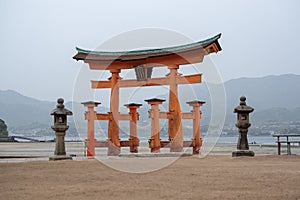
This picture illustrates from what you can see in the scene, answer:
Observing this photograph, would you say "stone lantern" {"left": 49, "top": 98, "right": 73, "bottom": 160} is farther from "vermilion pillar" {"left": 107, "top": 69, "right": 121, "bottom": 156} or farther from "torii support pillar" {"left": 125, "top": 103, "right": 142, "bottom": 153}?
"torii support pillar" {"left": 125, "top": 103, "right": 142, "bottom": 153}

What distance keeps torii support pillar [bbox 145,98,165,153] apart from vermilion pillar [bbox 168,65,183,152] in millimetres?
454

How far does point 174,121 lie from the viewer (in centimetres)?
1367

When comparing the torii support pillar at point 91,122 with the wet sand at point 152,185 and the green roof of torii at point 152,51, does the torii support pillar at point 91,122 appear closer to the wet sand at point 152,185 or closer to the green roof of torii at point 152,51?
the green roof of torii at point 152,51

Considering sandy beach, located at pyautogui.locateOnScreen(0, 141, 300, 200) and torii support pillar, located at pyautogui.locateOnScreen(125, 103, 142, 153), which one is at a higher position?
torii support pillar, located at pyautogui.locateOnScreen(125, 103, 142, 153)

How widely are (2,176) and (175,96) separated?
7423mm

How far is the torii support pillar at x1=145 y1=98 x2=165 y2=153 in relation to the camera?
44.0 ft

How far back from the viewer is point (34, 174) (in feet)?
25.2

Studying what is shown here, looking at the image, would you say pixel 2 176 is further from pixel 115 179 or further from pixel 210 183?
pixel 210 183

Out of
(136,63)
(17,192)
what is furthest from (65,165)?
(136,63)

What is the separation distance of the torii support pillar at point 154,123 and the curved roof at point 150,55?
162 cm

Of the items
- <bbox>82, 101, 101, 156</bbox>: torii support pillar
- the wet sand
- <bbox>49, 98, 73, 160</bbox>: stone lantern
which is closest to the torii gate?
<bbox>82, 101, 101, 156</bbox>: torii support pillar

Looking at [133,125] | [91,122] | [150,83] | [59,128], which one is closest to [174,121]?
[150,83]

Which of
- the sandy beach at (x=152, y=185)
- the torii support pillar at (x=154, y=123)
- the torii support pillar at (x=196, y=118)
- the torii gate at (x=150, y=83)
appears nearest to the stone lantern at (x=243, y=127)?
the torii gate at (x=150, y=83)

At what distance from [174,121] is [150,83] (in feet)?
5.66
